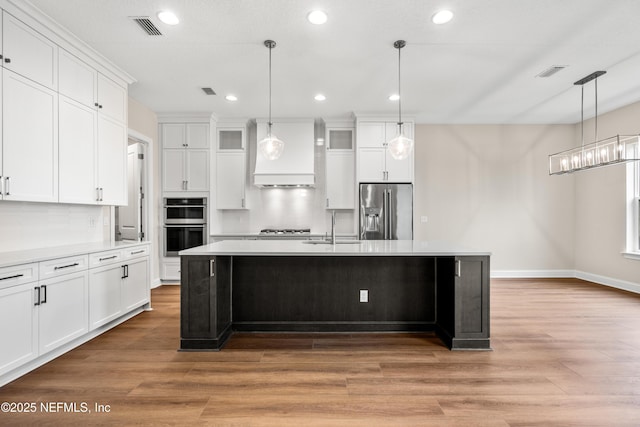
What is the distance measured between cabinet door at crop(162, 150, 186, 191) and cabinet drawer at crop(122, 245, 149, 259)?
1.80 m

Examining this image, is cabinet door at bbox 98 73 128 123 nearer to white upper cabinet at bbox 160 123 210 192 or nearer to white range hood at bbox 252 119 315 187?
white upper cabinet at bbox 160 123 210 192

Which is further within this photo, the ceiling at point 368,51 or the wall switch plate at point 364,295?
the wall switch plate at point 364,295

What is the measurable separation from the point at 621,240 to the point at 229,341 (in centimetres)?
605

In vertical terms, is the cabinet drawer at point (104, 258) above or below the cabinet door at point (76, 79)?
below

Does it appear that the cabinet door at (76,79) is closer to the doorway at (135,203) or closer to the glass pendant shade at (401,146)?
the doorway at (135,203)

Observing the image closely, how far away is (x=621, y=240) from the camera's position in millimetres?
5406

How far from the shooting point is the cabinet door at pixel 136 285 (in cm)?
376

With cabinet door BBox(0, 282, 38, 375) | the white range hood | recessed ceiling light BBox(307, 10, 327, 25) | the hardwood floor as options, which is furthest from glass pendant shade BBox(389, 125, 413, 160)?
cabinet door BBox(0, 282, 38, 375)

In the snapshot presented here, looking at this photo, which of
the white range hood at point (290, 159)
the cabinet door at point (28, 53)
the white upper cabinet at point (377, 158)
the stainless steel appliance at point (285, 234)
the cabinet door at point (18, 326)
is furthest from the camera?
the white range hood at point (290, 159)

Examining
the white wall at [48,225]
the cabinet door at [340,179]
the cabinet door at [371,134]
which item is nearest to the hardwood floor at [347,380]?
the white wall at [48,225]

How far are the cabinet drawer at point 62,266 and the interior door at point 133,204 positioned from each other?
2.39 metres

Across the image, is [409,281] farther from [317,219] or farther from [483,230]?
[483,230]

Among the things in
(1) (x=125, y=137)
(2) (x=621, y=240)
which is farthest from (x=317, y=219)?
(2) (x=621, y=240)

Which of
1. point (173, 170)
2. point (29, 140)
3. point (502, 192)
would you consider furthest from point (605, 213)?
point (29, 140)
